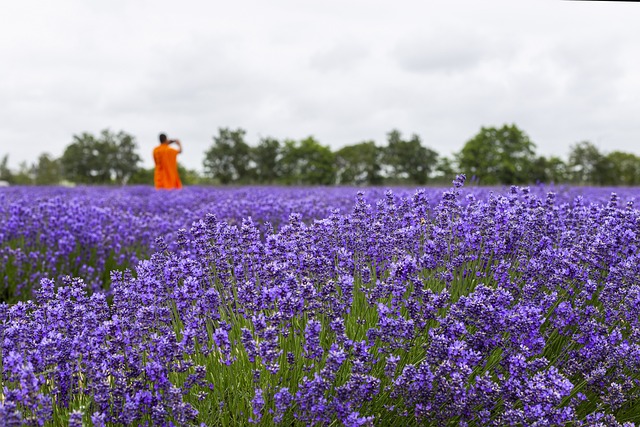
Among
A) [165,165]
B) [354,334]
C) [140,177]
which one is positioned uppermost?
[140,177]

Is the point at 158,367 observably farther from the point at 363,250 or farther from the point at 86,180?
the point at 86,180

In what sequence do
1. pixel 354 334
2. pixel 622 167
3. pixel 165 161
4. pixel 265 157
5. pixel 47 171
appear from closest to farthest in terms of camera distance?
pixel 354 334, pixel 165 161, pixel 265 157, pixel 47 171, pixel 622 167

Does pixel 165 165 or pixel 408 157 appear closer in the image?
pixel 165 165

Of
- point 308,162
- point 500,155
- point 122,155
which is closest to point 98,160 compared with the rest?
point 122,155

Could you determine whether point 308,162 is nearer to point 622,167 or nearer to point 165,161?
point 165,161

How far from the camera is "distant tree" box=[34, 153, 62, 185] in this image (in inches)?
1630

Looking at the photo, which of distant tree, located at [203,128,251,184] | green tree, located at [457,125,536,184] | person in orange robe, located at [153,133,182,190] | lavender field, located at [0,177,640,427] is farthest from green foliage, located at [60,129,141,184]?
lavender field, located at [0,177,640,427]

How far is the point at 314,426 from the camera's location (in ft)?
7.38

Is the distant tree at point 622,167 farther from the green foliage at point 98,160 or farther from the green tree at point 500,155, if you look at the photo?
the green foliage at point 98,160

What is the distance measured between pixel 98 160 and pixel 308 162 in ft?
51.7

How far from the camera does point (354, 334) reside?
272 cm

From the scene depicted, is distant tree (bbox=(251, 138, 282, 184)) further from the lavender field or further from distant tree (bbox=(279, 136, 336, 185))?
the lavender field

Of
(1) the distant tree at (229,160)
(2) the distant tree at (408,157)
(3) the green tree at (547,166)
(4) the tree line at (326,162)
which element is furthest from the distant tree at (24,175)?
(3) the green tree at (547,166)

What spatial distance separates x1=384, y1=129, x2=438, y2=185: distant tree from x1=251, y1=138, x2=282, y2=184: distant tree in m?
8.27
